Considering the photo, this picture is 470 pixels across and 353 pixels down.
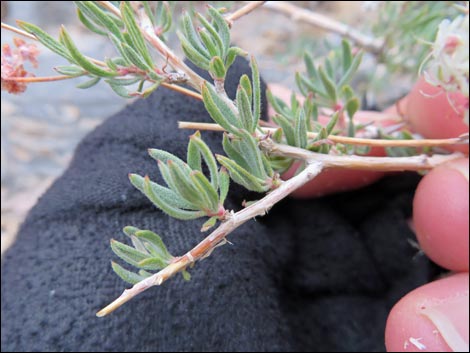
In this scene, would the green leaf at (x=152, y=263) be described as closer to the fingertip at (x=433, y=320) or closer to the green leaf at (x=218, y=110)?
the green leaf at (x=218, y=110)

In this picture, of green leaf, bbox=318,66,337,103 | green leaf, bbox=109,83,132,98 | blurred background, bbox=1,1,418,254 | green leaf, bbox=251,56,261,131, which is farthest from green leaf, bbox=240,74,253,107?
blurred background, bbox=1,1,418,254

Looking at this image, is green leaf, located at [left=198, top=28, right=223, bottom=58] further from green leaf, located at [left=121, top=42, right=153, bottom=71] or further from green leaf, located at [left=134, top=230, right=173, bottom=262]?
green leaf, located at [left=134, top=230, right=173, bottom=262]

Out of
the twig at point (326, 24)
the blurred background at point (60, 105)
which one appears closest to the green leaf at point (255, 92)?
the twig at point (326, 24)

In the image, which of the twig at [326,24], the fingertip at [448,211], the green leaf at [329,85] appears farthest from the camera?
the twig at [326,24]

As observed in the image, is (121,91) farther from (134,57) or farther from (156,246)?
(156,246)

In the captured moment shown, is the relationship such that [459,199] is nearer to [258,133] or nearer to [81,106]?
[258,133]

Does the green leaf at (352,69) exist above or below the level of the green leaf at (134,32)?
below

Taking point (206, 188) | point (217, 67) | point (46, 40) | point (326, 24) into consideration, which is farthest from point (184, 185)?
point (326, 24)
